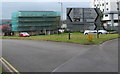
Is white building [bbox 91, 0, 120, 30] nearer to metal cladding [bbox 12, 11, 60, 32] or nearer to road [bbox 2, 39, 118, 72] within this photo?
metal cladding [bbox 12, 11, 60, 32]

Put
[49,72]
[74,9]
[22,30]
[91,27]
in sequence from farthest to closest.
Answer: [22,30] < [91,27] < [74,9] < [49,72]

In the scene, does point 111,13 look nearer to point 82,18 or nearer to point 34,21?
point 34,21

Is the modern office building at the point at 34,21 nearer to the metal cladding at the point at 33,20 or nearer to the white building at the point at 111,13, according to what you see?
the metal cladding at the point at 33,20

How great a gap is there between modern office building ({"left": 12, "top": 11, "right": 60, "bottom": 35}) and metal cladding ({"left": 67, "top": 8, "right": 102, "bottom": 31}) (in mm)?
50944

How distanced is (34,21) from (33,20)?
57cm

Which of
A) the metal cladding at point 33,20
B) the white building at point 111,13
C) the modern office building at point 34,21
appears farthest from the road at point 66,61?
the metal cladding at point 33,20

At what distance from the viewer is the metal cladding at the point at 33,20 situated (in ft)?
264

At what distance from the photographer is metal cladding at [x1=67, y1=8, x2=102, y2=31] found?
2764 centimetres

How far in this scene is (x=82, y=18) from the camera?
2830 centimetres

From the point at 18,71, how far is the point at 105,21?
7890 centimetres

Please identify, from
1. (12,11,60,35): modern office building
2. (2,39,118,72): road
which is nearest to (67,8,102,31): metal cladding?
(2,39,118,72): road

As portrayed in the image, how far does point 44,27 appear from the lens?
8406 cm

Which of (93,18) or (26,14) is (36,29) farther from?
(93,18)

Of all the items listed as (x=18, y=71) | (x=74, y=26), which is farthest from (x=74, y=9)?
(x=18, y=71)
